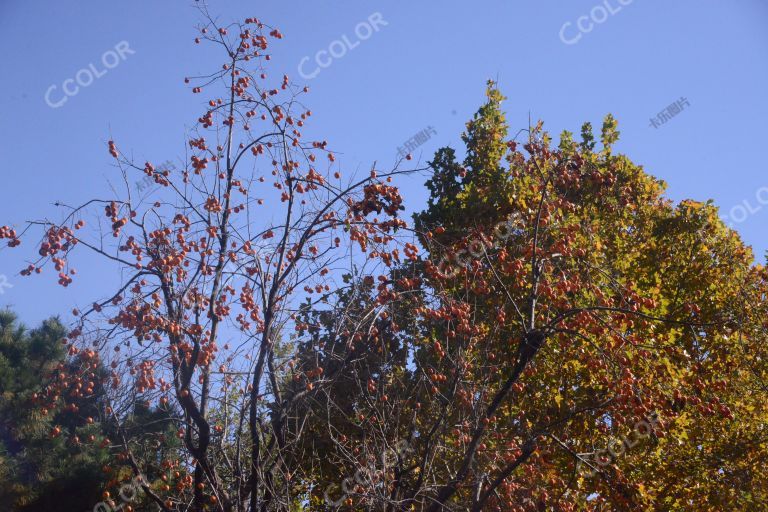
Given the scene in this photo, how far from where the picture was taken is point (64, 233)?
642 cm

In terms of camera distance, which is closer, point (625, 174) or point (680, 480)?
point (680, 480)

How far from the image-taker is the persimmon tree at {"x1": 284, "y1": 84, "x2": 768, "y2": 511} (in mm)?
7297

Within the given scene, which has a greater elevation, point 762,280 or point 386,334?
point 386,334

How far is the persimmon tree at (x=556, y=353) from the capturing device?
23.9 ft

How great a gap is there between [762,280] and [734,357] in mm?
2411

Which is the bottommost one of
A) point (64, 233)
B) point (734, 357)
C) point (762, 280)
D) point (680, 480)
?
point (680, 480)

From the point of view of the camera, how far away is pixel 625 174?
13.5 m

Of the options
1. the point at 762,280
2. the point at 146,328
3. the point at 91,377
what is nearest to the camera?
the point at 146,328

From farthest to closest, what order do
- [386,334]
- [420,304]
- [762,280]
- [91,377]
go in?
[762,280] < [386,334] < [420,304] < [91,377]

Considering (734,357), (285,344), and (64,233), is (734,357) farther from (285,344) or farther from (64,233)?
(64,233)

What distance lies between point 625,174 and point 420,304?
7652 mm

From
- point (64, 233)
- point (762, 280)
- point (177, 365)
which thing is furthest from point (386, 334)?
point (762, 280)

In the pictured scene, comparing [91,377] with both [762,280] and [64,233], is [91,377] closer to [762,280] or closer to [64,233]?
[64,233]

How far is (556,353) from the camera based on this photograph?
34.4 feet
